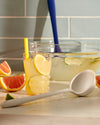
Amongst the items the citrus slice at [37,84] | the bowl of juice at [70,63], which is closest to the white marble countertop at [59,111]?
the citrus slice at [37,84]

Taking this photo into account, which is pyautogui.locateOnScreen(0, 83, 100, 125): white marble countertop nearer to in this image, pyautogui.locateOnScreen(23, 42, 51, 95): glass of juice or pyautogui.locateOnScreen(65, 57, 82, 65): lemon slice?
pyautogui.locateOnScreen(23, 42, 51, 95): glass of juice

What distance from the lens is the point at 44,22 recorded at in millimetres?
1172

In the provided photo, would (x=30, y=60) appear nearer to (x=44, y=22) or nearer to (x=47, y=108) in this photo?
(x=47, y=108)

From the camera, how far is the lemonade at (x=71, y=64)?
2.69 ft

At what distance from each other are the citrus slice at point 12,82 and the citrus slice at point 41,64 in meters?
0.10

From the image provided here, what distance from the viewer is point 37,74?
666 mm

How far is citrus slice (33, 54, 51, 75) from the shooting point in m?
0.66

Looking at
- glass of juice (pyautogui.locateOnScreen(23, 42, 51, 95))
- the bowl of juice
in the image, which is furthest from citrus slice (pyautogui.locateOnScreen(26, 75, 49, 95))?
the bowl of juice

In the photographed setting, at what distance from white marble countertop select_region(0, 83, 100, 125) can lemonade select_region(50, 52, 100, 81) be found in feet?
0.66

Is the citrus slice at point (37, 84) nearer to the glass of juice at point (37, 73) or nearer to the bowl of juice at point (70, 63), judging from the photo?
the glass of juice at point (37, 73)

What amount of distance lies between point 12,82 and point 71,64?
20 cm

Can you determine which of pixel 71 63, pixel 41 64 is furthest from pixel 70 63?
pixel 41 64

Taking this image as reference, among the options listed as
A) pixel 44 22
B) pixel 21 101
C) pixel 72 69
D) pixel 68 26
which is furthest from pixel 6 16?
pixel 21 101

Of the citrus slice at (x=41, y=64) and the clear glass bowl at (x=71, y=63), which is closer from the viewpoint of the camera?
the citrus slice at (x=41, y=64)
